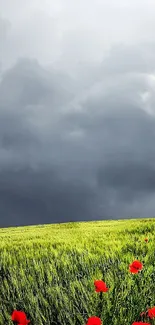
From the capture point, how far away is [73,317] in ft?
12.0

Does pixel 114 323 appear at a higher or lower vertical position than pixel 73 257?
lower

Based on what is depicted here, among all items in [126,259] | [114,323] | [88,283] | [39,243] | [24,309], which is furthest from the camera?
[39,243]

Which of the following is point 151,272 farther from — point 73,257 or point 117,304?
point 73,257

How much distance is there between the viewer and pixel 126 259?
5867mm

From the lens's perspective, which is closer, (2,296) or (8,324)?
(8,324)

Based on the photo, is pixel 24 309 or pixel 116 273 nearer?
pixel 24 309

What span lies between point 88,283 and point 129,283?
1.49 ft

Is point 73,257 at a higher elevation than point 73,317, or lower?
higher

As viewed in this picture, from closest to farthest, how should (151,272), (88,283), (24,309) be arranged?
(24,309)
(88,283)
(151,272)

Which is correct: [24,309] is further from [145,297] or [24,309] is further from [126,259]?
[126,259]

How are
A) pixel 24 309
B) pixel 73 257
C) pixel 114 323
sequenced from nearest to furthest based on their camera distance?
pixel 114 323
pixel 24 309
pixel 73 257

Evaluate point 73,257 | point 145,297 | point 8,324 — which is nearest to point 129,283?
point 145,297

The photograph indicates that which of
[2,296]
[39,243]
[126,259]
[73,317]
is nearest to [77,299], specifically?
[73,317]

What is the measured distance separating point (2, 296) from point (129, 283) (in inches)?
55.5
